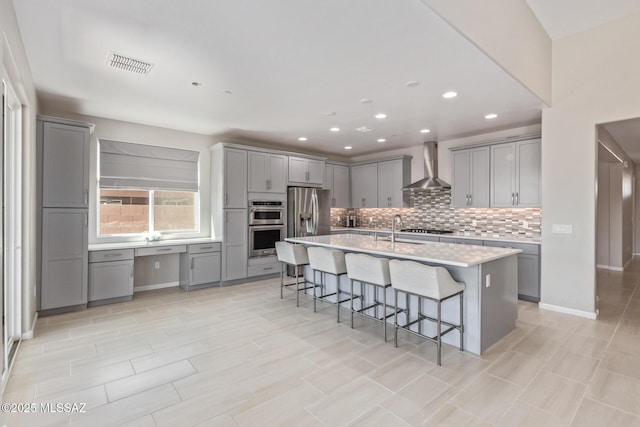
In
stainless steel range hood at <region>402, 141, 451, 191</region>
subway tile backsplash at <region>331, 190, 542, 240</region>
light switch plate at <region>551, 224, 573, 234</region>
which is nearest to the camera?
light switch plate at <region>551, 224, 573, 234</region>

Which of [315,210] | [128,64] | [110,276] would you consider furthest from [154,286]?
[128,64]

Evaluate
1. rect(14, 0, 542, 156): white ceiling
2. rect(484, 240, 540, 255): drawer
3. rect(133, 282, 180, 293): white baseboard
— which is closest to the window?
rect(14, 0, 542, 156): white ceiling

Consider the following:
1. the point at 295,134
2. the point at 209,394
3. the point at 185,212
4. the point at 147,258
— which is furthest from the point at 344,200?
the point at 209,394

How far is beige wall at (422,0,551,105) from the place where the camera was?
2419mm

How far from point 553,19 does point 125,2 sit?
439 cm

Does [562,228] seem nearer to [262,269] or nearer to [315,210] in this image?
[315,210]

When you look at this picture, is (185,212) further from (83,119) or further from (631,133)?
(631,133)

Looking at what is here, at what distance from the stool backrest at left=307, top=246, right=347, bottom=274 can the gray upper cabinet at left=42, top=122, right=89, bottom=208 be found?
3077 millimetres

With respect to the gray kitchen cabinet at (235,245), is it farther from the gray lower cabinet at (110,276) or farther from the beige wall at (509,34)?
the beige wall at (509,34)

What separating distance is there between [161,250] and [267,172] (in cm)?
228

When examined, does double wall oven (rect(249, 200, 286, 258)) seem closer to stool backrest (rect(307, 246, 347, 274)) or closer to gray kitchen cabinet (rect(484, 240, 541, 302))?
stool backrest (rect(307, 246, 347, 274))

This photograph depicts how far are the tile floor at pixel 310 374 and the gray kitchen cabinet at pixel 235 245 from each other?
1.62 meters

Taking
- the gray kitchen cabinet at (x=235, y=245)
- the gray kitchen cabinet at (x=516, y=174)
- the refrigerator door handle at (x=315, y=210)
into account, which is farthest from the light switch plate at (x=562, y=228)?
the gray kitchen cabinet at (x=235, y=245)

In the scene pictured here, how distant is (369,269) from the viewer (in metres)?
3.36
